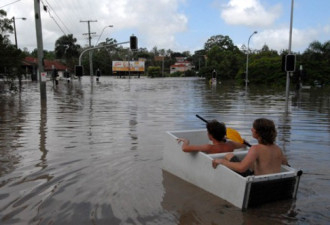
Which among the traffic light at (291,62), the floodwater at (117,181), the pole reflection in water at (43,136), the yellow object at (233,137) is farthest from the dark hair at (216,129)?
the traffic light at (291,62)

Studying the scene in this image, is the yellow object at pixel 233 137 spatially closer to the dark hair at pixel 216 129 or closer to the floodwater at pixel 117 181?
the dark hair at pixel 216 129

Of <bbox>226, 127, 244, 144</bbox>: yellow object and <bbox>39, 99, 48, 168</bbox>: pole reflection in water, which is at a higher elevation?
<bbox>226, 127, 244, 144</bbox>: yellow object

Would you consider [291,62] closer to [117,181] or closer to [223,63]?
[117,181]

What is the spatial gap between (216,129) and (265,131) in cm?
89

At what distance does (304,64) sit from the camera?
5016cm

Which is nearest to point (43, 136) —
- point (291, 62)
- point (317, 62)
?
point (291, 62)

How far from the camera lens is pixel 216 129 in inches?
213

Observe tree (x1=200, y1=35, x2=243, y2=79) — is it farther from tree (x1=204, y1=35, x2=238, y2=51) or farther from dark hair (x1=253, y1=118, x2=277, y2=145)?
dark hair (x1=253, y1=118, x2=277, y2=145)

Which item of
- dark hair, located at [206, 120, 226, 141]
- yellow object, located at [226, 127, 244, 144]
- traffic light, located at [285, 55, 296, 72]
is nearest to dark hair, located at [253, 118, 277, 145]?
dark hair, located at [206, 120, 226, 141]

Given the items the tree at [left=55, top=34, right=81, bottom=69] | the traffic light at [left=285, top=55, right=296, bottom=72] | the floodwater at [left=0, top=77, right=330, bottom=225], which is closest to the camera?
the floodwater at [left=0, top=77, right=330, bottom=225]

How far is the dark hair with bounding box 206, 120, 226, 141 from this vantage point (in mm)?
5383

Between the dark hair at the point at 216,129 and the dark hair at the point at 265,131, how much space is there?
761 mm

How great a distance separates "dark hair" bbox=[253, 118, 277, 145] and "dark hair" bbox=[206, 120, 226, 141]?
76 centimetres

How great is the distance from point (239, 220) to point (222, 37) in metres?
124
